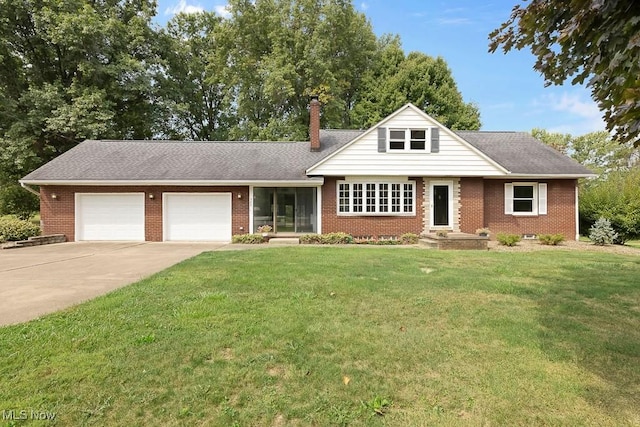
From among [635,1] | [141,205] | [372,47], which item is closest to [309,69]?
[372,47]

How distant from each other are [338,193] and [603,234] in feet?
35.0

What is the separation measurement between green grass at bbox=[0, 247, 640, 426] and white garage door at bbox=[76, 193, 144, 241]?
33.6ft

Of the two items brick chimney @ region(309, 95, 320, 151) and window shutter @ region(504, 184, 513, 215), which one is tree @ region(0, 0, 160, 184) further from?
window shutter @ region(504, 184, 513, 215)

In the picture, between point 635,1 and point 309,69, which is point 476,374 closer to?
point 635,1

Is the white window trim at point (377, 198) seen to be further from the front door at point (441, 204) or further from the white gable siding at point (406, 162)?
the front door at point (441, 204)

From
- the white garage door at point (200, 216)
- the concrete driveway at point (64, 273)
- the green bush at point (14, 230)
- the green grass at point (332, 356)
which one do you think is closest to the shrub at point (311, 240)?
the white garage door at point (200, 216)

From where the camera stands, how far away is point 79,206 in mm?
15438

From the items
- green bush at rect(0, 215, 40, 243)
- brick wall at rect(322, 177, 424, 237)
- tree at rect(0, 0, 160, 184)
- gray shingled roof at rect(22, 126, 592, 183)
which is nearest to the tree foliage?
tree at rect(0, 0, 160, 184)

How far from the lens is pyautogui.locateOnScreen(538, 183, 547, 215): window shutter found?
52.9 ft

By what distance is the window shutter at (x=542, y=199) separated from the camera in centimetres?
1612

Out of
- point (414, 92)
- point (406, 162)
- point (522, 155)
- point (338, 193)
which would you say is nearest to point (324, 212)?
point (338, 193)

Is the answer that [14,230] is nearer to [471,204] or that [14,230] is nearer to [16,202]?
[16,202]

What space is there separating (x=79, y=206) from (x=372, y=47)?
85.5 ft

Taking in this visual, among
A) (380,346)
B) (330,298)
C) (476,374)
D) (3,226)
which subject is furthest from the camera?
(3,226)
